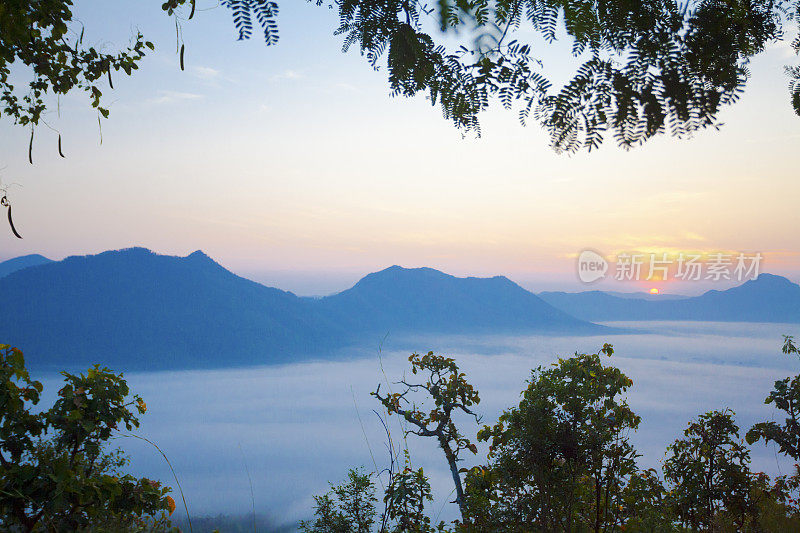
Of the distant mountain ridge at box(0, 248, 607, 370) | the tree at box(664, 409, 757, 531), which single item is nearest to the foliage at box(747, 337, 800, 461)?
the tree at box(664, 409, 757, 531)

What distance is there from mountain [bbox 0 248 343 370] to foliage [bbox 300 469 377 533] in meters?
162

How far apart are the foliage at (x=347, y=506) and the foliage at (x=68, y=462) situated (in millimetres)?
5121

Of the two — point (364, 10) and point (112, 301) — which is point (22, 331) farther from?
point (364, 10)

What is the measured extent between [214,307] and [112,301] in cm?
3169

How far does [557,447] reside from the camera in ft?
15.0

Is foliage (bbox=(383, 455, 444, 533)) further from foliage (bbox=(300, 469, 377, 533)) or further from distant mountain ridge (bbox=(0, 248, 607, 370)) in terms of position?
distant mountain ridge (bbox=(0, 248, 607, 370))

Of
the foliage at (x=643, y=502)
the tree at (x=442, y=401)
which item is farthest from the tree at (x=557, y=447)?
the tree at (x=442, y=401)

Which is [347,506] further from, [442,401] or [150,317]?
[150,317]

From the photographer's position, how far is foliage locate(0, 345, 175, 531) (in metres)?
2.52

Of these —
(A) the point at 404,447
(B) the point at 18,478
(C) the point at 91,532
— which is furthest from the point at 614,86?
(B) the point at 18,478

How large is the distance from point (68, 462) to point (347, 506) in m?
6.45

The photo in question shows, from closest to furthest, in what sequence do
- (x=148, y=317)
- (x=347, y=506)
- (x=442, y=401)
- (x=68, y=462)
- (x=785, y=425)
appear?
(x=68, y=462) → (x=785, y=425) → (x=442, y=401) → (x=347, y=506) → (x=148, y=317)

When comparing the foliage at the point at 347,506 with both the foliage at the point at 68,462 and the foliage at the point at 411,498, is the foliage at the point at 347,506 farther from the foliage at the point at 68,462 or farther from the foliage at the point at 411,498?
the foliage at the point at 68,462

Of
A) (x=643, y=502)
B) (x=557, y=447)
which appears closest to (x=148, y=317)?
(x=643, y=502)
